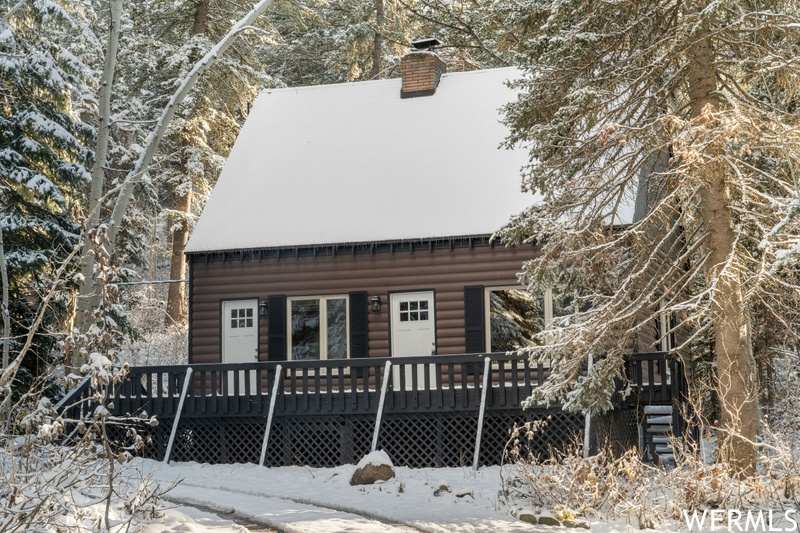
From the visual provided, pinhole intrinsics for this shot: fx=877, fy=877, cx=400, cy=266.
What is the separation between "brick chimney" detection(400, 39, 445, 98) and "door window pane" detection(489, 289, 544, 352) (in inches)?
241

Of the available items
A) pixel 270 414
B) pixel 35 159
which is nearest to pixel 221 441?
pixel 270 414

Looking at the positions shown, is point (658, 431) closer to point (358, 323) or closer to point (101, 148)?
point (358, 323)

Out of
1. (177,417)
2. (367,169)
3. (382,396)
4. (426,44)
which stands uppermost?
(426,44)

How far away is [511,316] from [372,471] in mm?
6083

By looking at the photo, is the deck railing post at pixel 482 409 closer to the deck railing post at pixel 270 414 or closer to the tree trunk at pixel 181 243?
the deck railing post at pixel 270 414

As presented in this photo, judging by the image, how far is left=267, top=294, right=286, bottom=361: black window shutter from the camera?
56.3ft

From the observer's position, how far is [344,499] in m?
10.5

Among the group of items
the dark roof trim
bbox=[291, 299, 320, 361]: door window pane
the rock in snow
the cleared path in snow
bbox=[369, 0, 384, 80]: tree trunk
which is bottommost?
the cleared path in snow

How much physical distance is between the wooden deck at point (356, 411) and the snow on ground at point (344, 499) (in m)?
0.54

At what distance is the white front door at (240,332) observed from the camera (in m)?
17.5

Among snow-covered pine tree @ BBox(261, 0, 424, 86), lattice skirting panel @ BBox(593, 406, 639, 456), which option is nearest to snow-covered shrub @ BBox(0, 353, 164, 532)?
lattice skirting panel @ BBox(593, 406, 639, 456)

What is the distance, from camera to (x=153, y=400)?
14.0 meters

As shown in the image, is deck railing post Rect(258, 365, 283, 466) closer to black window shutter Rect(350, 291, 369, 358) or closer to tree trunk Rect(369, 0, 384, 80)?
black window shutter Rect(350, 291, 369, 358)

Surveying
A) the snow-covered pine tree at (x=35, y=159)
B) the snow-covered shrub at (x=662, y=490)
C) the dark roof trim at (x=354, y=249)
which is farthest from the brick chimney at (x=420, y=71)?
the snow-covered shrub at (x=662, y=490)
